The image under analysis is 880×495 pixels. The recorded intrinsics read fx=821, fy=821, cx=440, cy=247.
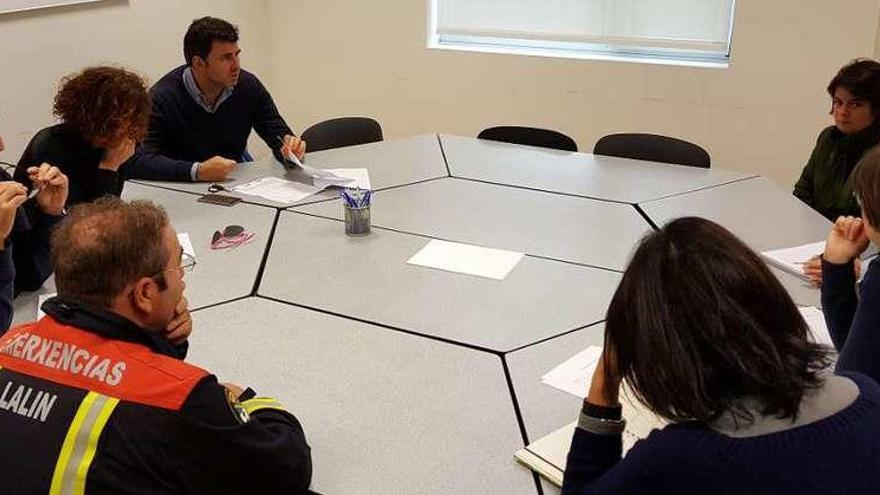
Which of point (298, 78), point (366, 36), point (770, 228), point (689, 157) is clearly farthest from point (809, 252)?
point (298, 78)

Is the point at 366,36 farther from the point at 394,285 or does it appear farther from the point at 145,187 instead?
the point at 394,285

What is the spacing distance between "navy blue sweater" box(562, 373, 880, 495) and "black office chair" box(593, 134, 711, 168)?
237 centimetres

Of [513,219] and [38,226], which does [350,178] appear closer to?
[513,219]

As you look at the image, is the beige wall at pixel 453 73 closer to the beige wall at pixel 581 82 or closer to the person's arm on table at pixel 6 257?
the beige wall at pixel 581 82

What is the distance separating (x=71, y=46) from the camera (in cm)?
375

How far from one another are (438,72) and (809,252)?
2810mm

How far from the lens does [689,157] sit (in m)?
3.30

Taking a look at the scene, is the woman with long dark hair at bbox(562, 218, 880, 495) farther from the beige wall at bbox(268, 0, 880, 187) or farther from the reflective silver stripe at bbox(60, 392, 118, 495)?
the beige wall at bbox(268, 0, 880, 187)

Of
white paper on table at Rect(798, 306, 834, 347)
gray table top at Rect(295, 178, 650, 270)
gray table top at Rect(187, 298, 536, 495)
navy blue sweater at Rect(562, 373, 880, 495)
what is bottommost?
gray table top at Rect(187, 298, 536, 495)

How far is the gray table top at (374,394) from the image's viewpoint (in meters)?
1.40

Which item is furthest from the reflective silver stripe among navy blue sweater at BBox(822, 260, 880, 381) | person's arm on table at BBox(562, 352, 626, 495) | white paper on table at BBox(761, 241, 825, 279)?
white paper on table at BBox(761, 241, 825, 279)

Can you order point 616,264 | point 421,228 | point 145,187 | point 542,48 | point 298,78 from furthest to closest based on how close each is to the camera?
1. point 298,78
2. point 542,48
3. point 145,187
4. point 421,228
5. point 616,264

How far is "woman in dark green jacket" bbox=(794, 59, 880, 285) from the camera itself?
2.80 meters

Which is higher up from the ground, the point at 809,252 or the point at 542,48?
the point at 542,48
